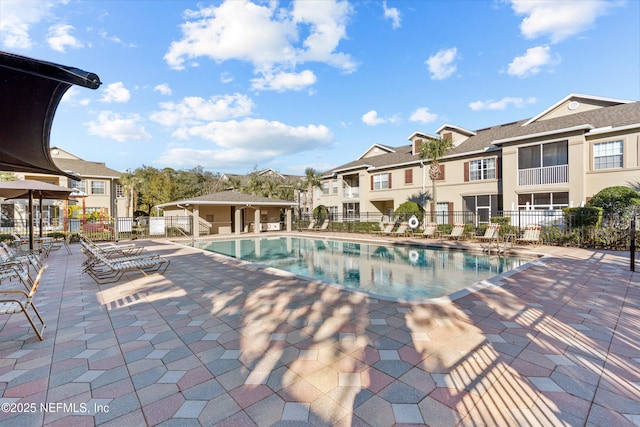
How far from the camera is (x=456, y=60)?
15172 millimetres

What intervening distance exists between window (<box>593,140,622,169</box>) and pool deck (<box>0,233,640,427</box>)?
12.5 m

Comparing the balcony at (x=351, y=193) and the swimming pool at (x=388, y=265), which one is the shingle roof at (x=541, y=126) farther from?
the swimming pool at (x=388, y=265)

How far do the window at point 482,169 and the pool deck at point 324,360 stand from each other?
46.9 ft

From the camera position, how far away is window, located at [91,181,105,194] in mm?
26828

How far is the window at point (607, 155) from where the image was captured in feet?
45.5

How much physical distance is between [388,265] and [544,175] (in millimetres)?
11990

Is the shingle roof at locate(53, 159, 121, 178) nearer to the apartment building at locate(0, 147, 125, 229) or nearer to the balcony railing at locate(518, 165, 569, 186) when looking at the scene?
the apartment building at locate(0, 147, 125, 229)

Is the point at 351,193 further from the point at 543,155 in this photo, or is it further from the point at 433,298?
the point at 433,298

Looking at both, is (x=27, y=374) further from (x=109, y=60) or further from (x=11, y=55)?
(x=109, y=60)

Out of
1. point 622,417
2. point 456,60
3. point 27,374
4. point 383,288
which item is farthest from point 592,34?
point 27,374

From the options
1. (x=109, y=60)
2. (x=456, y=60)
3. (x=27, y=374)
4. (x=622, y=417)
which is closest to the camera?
(x=622, y=417)

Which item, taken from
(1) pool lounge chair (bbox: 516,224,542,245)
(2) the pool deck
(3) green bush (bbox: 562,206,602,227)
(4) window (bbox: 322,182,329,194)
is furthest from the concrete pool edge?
(4) window (bbox: 322,182,329,194)

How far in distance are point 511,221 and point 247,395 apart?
17.8 m

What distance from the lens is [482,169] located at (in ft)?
61.5
